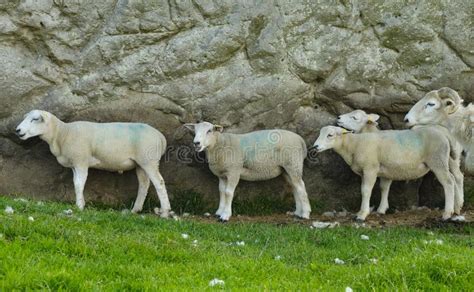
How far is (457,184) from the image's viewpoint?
41.4ft

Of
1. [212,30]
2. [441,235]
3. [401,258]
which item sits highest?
[212,30]

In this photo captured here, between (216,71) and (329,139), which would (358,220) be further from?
(216,71)

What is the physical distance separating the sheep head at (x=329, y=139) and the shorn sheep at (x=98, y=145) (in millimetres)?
2652

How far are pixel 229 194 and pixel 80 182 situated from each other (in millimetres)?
2453

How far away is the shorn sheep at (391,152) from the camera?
1212 cm

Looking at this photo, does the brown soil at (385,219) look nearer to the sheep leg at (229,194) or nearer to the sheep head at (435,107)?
the sheep leg at (229,194)

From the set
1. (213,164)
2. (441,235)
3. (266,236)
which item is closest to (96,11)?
(213,164)

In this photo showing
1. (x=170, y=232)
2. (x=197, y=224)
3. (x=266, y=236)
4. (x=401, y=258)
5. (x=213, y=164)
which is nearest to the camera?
(x=401, y=258)

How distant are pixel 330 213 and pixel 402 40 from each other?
3.41 m

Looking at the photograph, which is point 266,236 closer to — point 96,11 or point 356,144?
point 356,144

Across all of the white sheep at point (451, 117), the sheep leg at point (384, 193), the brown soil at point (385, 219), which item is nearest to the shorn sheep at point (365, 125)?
the sheep leg at point (384, 193)

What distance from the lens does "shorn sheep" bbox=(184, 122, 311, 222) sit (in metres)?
12.2

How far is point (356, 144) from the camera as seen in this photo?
12.4m

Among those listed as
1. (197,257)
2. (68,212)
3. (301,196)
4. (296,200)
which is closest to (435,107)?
(301,196)
